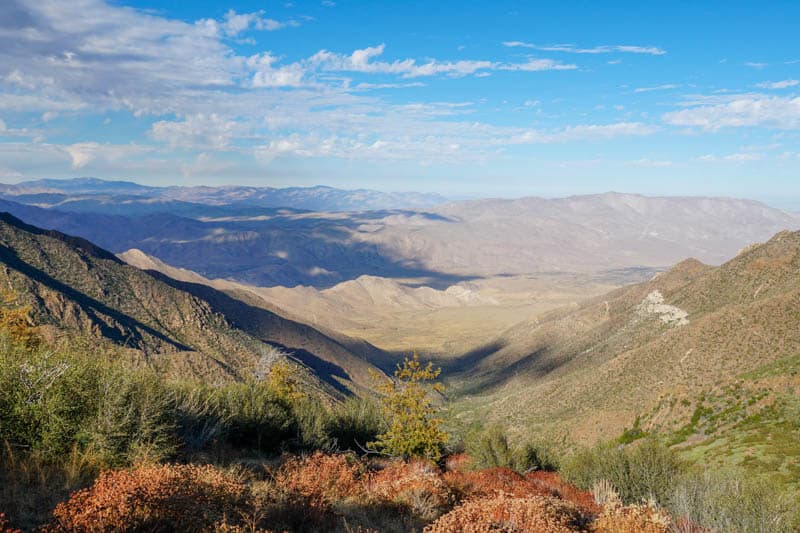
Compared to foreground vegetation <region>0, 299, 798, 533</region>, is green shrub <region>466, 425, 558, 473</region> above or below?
below

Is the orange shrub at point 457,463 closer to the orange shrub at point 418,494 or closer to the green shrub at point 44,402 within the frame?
the orange shrub at point 418,494

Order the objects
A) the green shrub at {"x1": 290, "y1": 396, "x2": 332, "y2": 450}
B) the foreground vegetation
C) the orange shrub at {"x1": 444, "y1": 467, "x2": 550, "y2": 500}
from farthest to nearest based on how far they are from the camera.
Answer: the green shrub at {"x1": 290, "y1": 396, "x2": 332, "y2": 450}, the orange shrub at {"x1": 444, "y1": 467, "x2": 550, "y2": 500}, the foreground vegetation

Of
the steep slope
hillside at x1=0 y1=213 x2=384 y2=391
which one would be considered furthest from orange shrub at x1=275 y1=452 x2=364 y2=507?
hillside at x1=0 y1=213 x2=384 y2=391

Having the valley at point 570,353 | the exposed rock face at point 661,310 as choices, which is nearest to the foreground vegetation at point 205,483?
the valley at point 570,353

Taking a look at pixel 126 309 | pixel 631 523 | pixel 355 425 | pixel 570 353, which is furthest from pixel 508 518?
pixel 570 353

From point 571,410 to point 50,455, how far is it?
171 feet

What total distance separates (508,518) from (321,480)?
4.69m

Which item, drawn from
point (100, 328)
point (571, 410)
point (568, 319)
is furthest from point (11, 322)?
point (568, 319)

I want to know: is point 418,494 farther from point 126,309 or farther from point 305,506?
point 126,309

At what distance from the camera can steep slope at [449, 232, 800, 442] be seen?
4141 cm

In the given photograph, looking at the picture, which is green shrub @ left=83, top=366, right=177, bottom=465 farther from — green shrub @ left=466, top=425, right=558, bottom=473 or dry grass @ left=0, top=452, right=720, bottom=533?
green shrub @ left=466, top=425, right=558, bottom=473

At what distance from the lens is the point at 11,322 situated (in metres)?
26.5

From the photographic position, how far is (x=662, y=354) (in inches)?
2050

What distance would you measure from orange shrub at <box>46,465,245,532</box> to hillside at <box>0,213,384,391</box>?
39.8 meters
